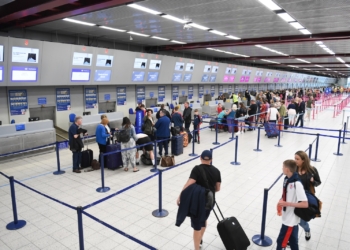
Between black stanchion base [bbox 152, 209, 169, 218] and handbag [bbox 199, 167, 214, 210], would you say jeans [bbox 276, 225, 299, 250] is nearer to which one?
handbag [bbox 199, 167, 214, 210]

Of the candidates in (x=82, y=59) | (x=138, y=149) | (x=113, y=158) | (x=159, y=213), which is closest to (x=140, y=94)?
(x=82, y=59)

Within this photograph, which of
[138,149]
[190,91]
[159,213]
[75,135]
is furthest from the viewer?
[190,91]

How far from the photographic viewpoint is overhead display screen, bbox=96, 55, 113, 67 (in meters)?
10.8

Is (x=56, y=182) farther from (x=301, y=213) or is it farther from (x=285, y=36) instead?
(x=285, y=36)

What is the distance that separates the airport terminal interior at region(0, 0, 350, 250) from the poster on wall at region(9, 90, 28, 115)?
4cm

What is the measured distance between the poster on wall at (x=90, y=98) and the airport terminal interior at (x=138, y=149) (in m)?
0.06

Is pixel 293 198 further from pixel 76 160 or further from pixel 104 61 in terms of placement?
pixel 104 61

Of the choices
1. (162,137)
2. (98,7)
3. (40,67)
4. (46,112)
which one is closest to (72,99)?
(46,112)

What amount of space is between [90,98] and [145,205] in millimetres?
8087

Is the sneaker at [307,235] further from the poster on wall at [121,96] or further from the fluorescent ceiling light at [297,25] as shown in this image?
the poster on wall at [121,96]

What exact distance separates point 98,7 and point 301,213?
5798mm

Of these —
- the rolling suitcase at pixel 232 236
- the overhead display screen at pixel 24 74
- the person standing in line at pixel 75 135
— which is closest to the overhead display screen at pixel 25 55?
the overhead display screen at pixel 24 74

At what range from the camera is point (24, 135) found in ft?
27.7

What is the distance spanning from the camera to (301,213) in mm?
3096
